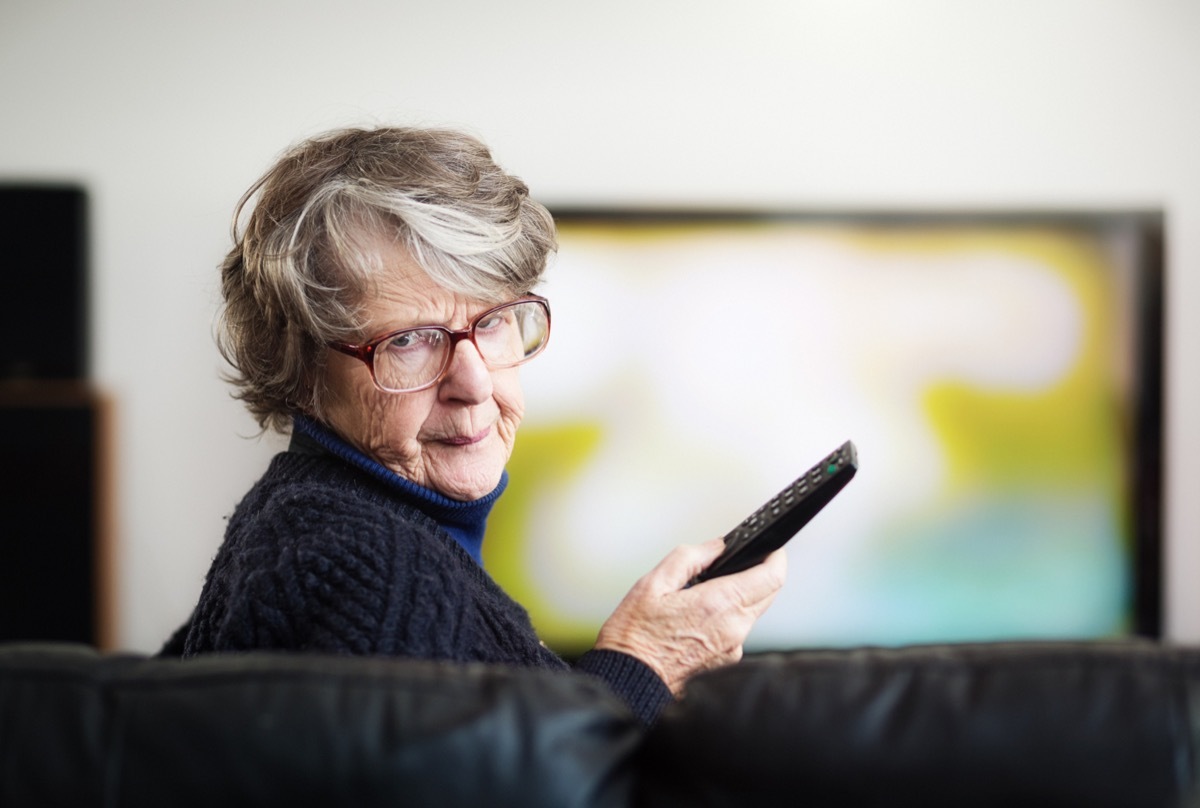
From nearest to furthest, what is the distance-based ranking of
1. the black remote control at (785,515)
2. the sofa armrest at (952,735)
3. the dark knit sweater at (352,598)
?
the sofa armrest at (952,735) < the dark knit sweater at (352,598) < the black remote control at (785,515)

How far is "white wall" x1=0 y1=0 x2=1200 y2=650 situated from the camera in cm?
260

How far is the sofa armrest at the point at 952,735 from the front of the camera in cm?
52

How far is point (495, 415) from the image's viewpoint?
122cm

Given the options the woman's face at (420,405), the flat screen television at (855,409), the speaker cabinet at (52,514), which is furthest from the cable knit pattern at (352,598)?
the speaker cabinet at (52,514)

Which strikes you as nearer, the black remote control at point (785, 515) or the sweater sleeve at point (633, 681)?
the sweater sleeve at point (633, 681)

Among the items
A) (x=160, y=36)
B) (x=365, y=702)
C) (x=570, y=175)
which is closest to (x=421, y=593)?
(x=365, y=702)

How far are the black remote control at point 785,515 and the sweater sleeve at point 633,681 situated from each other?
0.51 ft

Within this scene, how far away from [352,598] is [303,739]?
0.27 meters

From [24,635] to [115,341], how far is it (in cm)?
77

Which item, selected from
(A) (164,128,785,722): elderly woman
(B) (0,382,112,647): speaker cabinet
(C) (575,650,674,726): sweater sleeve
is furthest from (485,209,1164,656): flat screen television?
(C) (575,650,674,726): sweater sleeve

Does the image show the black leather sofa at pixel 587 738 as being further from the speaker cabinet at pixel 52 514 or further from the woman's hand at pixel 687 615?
the speaker cabinet at pixel 52 514

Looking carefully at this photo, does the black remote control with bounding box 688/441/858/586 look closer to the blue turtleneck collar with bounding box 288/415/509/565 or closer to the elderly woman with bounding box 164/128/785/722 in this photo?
the elderly woman with bounding box 164/128/785/722

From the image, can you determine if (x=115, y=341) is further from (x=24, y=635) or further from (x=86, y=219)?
(x=24, y=635)

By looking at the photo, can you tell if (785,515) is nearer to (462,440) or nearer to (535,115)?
(462,440)
